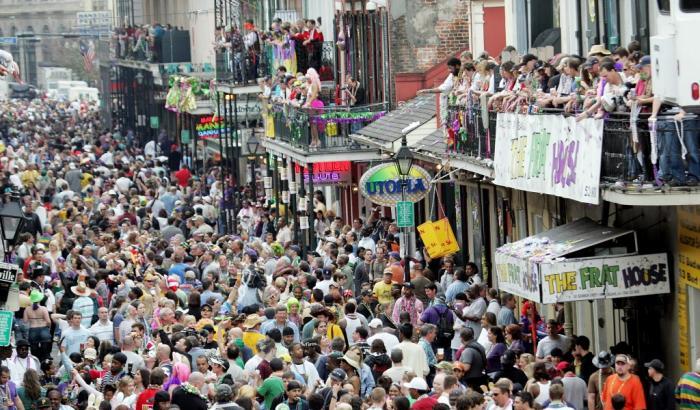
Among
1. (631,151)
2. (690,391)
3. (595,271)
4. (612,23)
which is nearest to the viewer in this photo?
(690,391)

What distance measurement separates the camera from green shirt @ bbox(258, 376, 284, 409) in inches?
712

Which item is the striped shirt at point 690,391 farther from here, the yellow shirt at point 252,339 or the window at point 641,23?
the yellow shirt at point 252,339

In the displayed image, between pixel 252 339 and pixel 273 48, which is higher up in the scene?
pixel 273 48

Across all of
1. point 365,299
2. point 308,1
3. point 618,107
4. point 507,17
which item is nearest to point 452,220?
point 507,17

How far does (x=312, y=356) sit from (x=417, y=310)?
3572mm

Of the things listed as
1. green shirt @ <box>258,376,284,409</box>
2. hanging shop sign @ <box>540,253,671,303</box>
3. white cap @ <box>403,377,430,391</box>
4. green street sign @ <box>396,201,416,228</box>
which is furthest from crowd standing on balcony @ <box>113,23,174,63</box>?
white cap @ <box>403,377,430,391</box>

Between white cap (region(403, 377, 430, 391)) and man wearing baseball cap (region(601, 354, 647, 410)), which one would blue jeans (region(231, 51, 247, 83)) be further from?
man wearing baseball cap (region(601, 354, 647, 410))

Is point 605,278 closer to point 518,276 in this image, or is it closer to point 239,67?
point 518,276

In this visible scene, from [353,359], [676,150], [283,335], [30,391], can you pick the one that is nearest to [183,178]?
[283,335]

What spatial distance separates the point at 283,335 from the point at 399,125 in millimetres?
13143

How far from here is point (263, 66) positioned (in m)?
46.7

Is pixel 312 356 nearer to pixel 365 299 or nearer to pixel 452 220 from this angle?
pixel 365 299

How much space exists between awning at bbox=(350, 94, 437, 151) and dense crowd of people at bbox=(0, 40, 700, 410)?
4.64 ft

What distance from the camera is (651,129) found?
57.4ft
